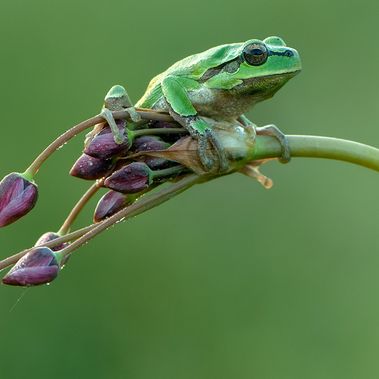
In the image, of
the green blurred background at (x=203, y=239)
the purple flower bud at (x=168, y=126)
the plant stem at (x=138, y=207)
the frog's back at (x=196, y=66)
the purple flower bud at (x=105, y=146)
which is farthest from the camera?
the green blurred background at (x=203, y=239)

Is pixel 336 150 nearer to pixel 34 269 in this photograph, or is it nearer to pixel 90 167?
pixel 90 167

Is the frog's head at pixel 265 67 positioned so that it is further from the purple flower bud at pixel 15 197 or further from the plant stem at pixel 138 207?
the purple flower bud at pixel 15 197

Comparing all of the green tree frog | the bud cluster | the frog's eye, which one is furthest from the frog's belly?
the bud cluster

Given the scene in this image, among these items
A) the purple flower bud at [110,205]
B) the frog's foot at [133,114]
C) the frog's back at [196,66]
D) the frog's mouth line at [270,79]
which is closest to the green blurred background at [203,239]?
the frog's back at [196,66]

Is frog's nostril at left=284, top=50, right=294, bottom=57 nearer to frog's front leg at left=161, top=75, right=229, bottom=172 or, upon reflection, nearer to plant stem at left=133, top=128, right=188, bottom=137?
frog's front leg at left=161, top=75, right=229, bottom=172

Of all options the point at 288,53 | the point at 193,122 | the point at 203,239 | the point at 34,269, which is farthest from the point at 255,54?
the point at 203,239

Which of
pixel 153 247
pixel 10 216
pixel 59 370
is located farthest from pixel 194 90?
pixel 153 247

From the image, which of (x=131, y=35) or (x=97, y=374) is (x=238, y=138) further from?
(x=131, y=35)

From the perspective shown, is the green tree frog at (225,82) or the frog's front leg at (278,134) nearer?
the frog's front leg at (278,134)
